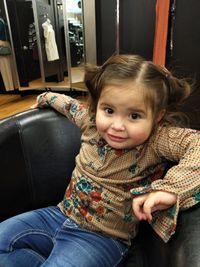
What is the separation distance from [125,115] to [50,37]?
303 cm

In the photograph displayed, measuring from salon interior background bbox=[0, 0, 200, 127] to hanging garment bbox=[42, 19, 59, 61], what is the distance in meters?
0.06

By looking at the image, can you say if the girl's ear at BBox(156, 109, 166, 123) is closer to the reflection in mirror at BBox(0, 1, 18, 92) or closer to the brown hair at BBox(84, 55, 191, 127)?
the brown hair at BBox(84, 55, 191, 127)

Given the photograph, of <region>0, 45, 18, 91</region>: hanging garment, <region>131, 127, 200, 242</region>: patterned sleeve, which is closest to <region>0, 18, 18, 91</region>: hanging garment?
<region>0, 45, 18, 91</region>: hanging garment

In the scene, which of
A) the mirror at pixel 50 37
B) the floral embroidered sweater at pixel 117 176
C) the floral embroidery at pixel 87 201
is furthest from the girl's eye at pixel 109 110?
the mirror at pixel 50 37

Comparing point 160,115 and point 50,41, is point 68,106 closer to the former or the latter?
point 160,115

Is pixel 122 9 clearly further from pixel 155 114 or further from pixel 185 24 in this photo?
pixel 155 114

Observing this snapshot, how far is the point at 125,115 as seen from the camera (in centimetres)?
73

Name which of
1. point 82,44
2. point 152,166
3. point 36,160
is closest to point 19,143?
point 36,160

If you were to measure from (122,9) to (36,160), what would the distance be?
7.58 feet

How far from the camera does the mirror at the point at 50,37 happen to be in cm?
327

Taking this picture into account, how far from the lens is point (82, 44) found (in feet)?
11.3

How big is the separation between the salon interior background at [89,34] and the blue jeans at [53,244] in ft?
5.17

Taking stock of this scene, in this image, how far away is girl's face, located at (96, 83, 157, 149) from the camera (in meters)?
0.71

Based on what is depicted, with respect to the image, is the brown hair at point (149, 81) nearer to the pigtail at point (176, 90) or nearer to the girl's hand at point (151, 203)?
the pigtail at point (176, 90)
